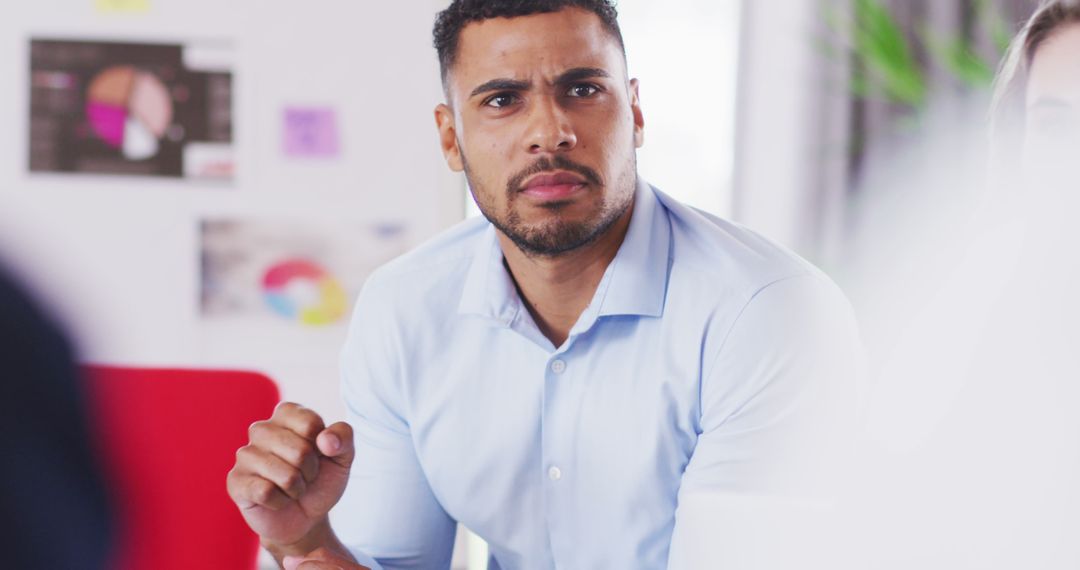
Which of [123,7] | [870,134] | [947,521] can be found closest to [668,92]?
[870,134]

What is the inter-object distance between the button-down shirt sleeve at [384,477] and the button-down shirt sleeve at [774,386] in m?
0.39

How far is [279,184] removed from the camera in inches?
106

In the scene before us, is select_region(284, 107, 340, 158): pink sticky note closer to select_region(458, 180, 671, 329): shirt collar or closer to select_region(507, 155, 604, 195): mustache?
select_region(458, 180, 671, 329): shirt collar

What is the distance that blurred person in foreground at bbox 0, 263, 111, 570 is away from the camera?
0.47 metres

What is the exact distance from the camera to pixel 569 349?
4.46 ft

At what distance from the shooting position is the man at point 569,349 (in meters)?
1.29

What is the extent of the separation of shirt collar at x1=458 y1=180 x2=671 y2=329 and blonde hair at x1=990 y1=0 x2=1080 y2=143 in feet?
1.52

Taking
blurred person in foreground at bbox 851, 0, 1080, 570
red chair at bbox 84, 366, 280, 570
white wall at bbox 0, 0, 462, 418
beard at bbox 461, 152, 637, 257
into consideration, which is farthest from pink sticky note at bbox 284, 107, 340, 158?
blurred person in foreground at bbox 851, 0, 1080, 570

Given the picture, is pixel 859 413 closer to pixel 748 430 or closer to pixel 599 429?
pixel 748 430

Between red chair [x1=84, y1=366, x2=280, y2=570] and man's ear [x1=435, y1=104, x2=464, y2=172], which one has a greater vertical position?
man's ear [x1=435, y1=104, x2=464, y2=172]

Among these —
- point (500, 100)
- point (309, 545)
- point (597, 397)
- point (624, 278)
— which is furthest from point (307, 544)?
point (500, 100)

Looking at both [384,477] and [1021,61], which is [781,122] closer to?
[1021,61]

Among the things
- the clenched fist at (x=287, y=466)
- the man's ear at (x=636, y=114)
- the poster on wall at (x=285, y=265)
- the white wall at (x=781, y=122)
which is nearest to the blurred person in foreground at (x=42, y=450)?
the clenched fist at (x=287, y=466)

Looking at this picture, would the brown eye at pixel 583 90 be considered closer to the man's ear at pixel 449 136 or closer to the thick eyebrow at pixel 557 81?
the thick eyebrow at pixel 557 81
